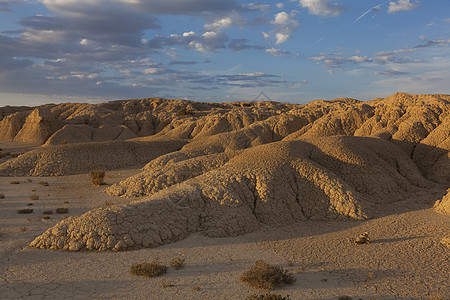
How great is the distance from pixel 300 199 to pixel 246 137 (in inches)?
653

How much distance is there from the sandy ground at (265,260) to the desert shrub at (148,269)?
165 mm

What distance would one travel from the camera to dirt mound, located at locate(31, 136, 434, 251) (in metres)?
10.8

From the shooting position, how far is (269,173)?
1445 cm

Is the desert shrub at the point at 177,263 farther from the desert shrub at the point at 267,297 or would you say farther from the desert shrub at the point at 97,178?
the desert shrub at the point at 97,178

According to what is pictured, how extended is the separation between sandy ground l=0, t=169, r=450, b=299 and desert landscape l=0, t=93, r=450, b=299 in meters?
0.04

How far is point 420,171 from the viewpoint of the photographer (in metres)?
20.0

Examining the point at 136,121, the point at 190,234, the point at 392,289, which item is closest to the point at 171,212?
the point at 190,234

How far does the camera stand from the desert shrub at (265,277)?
802cm

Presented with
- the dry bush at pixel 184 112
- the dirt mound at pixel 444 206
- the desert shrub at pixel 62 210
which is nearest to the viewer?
the dirt mound at pixel 444 206

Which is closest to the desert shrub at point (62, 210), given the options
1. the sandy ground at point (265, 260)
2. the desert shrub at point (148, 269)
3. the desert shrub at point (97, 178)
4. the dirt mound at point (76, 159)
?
the sandy ground at point (265, 260)

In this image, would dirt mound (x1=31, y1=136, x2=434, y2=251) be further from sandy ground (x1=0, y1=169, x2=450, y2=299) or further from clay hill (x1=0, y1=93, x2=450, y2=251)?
sandy ground (x1=0, y1=169, x2=450, y2=299)

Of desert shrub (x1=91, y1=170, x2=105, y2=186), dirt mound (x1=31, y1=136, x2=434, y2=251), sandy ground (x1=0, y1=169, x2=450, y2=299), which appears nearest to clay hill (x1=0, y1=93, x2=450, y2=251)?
dirt mound (x1=31, y1=136, x2=434, y2=251)

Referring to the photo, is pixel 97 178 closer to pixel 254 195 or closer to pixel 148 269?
pixel 254 195

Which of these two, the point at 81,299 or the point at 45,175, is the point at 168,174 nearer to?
the point at 81,299
